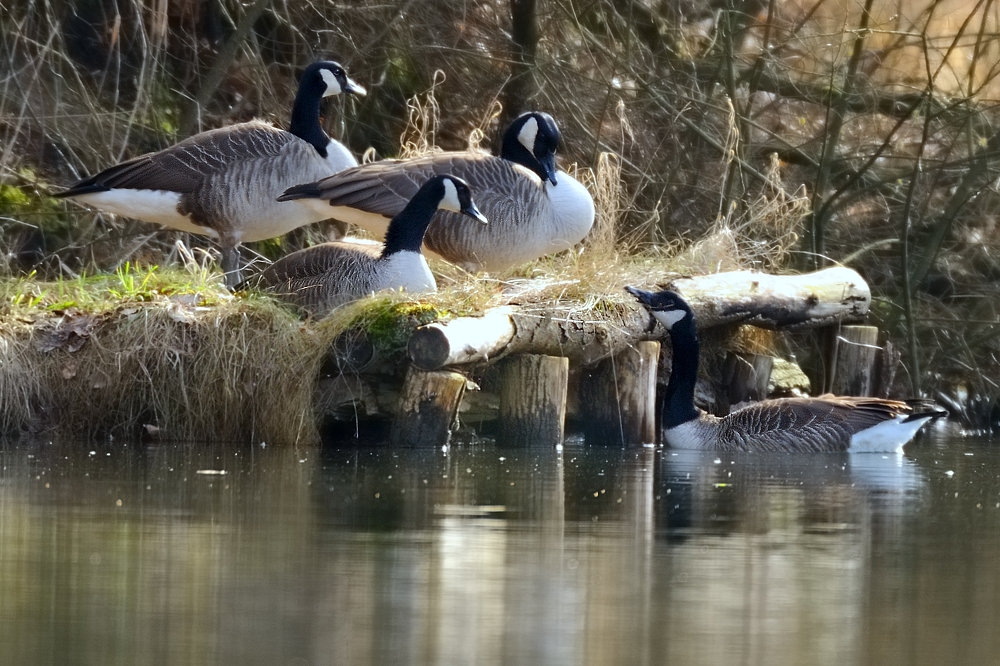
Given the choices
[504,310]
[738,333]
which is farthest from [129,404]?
[738,333]

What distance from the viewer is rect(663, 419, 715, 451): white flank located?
1059 cm

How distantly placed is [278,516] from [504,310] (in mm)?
4005

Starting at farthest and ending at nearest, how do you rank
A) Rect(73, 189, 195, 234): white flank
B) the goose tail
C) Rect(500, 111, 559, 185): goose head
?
Rect(500, 111, 559, 185): goose head
Rect(73, 189, 195, 234): white flank
the goose tail

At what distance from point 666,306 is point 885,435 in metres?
1.80

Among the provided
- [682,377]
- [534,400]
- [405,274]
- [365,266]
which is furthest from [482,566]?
[682,377]

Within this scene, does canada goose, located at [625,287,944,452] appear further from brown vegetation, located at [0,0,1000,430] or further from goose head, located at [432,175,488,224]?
brown vegetation, located at [0,0,1000,430]

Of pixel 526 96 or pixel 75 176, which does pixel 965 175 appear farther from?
pixel 75 176

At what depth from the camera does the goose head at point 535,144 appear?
12.0 meters

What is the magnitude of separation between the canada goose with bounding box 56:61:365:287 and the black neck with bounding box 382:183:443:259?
1361mm

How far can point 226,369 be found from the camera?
9664 millimetres

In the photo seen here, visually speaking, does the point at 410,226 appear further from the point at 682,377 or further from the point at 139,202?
the point at 139,202

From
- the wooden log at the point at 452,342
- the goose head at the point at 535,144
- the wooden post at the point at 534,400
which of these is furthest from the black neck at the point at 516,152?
the wooden log at the point at 452,342

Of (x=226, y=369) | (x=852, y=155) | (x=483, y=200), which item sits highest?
(x=852, y=155)

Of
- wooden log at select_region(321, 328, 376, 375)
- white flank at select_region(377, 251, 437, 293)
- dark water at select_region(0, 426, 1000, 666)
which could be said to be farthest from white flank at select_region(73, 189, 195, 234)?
dark water at select_region(0, 426, 1000, 666)
